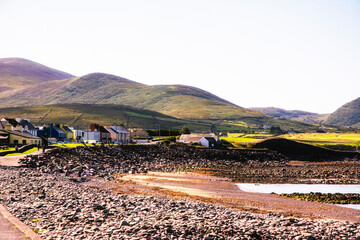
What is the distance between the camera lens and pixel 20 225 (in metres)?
18.2

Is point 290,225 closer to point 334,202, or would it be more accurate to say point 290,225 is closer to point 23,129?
point 334,202

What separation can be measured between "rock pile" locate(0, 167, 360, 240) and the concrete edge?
39 cm

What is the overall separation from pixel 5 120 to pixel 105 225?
86987 mm

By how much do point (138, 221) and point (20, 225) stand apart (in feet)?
18.6

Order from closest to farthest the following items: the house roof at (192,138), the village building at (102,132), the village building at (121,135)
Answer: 1. the village building at (102,132)
2. the house roof at (192,138)
3. the village building at (121,135)

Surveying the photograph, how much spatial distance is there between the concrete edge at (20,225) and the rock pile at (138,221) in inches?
15.5

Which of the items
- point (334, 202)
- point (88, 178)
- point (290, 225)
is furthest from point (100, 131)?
point (290, 225)

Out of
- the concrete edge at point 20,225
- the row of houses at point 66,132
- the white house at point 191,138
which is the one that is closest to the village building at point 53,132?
the row of houses at point 66,132

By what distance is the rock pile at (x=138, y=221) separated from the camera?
18156 millimetres

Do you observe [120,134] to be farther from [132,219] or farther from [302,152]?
[132,219]

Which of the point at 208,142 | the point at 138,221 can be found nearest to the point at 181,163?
the point at 208,142

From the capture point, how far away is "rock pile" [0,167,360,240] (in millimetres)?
18156

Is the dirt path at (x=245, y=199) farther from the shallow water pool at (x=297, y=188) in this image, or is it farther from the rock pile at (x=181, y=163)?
the rock pile at (x=181, y=163)

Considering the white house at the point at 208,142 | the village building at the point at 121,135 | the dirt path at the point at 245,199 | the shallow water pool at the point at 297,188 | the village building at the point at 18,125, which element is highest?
the village building at the point at 18,125
